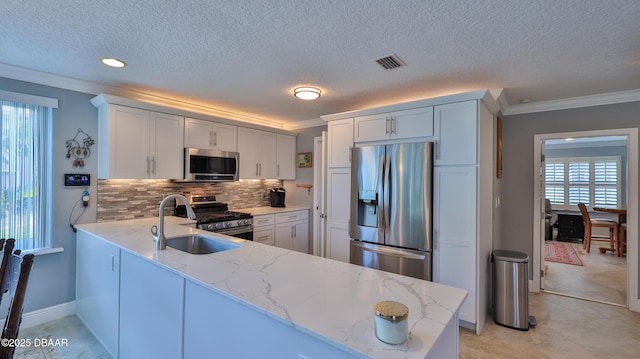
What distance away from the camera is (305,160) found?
5000mm

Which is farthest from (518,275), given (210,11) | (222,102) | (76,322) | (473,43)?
(76,322)

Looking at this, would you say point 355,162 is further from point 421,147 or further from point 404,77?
point 404,77

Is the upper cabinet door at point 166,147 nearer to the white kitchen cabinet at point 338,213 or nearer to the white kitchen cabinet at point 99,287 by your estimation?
the white kitchen cabinet at point 99,287

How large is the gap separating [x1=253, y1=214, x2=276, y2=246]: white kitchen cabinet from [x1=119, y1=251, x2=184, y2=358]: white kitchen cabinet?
6.64ft

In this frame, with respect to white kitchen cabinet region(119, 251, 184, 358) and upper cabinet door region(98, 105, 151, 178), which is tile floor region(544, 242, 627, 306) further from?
upper cabinet door region(98, 105, 151, 178)

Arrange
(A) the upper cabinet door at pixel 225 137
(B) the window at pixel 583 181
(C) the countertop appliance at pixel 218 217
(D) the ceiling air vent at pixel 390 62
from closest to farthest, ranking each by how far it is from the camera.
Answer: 1. (D) the ceiling air vent at pixel 390 62
2. (C) the countertop appliance at pixel 218 217
3. (A) the upper cabinet door at pixel 225 137
4. (B) the window at pixel 583 181

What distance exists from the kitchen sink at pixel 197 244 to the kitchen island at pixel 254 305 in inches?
3.8

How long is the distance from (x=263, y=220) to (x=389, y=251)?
192cm

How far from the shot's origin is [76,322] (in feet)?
9.22

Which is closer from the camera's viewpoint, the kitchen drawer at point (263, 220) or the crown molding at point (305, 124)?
the kitchen drawer at point (263, 220)

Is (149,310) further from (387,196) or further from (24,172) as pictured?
(387,196)

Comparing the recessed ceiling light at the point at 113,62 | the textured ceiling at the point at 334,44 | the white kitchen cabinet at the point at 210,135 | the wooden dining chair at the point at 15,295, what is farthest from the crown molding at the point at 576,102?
the wooden dining chair at the point at 15,295

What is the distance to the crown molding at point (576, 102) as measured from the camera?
10.1ft

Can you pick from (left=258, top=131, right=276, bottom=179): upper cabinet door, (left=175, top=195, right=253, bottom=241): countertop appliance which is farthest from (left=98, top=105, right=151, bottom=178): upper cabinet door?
(left=258, top=131, right=276, bottom=179): upper cabinet door
